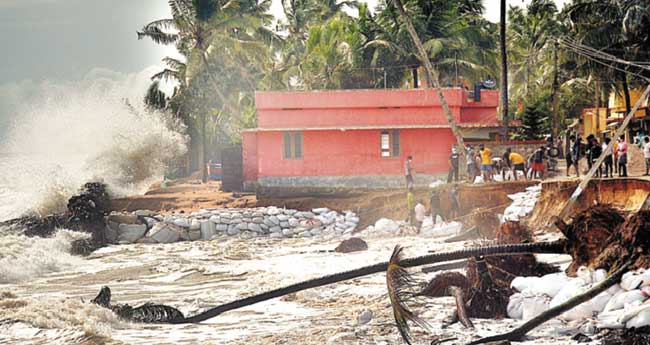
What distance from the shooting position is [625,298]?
348 inches

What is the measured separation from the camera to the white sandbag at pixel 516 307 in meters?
9.91

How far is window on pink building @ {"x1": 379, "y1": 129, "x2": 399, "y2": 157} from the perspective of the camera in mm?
29531

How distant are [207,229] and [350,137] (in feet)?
23.4

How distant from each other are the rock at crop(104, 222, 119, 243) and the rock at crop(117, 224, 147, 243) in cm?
11

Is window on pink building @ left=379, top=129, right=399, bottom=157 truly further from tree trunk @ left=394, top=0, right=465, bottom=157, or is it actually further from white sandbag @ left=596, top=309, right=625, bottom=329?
white sandbag @ left=596, top=309, right=625, bottom=329

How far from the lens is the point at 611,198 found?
1789cm

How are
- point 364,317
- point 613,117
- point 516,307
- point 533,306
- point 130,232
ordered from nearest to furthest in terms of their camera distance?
point 533,306
point 516,307
point 364,317
point 130,232
point 613,117

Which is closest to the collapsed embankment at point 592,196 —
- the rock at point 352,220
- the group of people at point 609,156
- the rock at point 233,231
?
the group of people at point 609,156

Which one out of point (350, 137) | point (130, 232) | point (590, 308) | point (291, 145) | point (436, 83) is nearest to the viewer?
point (590, 308)

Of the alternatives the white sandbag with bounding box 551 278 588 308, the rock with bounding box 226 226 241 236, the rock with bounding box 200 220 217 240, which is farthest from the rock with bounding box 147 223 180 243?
the white sandbag with bounding box 551 278 588 308

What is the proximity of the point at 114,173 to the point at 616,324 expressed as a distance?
3398 centimetres

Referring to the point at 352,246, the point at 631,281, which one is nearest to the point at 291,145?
the point at 352,246

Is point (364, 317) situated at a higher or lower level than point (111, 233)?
higher

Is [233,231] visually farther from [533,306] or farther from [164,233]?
[533,306]
